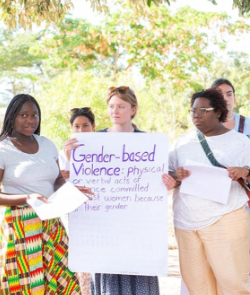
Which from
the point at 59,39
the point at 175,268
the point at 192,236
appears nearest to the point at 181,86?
the point at 59,39

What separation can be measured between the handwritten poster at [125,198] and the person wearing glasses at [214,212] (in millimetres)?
224

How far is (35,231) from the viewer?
365 cm

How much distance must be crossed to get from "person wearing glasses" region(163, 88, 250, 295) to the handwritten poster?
8.8 inches

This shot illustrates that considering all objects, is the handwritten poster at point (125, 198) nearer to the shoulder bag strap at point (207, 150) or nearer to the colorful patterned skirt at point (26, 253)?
the colorful patterned skirt at point (26, 253)

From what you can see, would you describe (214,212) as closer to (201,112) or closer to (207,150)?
(207,150)

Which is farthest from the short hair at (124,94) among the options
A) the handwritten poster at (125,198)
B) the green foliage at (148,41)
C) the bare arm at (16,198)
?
the green foliage at (148,41)

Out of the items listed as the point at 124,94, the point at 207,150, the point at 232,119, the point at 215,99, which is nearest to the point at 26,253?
the point at 124,94

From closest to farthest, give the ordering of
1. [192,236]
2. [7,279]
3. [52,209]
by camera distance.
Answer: [52,209], [7,279], [192,236]

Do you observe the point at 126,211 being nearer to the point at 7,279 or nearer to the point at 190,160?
the point at 190,160

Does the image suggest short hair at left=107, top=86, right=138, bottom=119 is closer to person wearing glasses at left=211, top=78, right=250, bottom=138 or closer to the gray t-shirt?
the gray t-shirt

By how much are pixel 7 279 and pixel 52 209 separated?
0.64 m

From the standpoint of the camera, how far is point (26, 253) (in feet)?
11.8

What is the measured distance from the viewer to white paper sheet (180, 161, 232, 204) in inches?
144

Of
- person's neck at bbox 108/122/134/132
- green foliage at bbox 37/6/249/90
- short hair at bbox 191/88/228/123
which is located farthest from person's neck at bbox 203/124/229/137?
green foliage at bbox 37/6/249/90
